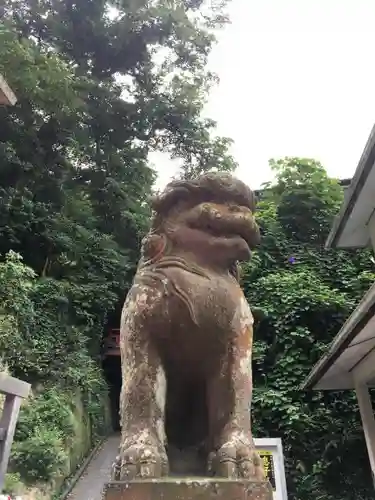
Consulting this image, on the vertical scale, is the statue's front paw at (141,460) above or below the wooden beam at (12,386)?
below

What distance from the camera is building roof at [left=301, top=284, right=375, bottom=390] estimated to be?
3869 millimetres

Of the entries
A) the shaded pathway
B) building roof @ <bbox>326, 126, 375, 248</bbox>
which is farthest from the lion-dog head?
the shaded pathway

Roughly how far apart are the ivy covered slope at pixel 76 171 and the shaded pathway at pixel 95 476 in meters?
0.32

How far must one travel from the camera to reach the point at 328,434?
7227 millimetres

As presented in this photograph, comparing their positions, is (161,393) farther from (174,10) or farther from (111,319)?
(174,10)

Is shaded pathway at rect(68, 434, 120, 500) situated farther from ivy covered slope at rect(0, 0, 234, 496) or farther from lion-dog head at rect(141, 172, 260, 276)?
lion-dog head at rect(141, 172, 260, 276)

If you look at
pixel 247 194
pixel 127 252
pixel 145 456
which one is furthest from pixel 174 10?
pixel 145 456

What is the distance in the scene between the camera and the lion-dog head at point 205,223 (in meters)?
1.91

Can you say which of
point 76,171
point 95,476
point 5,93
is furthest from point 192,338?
point 76,171

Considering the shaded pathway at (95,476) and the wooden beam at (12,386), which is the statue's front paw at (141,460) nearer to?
the wooden beam at (12,386)

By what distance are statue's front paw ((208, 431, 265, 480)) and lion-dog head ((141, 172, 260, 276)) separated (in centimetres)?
67

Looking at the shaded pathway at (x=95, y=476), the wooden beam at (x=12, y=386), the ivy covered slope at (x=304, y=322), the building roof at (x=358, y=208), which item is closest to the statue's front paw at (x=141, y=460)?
the wooden beam at (x=12, y=386)

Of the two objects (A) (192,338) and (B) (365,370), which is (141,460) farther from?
(B) (365,370)

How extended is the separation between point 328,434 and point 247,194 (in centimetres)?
634
